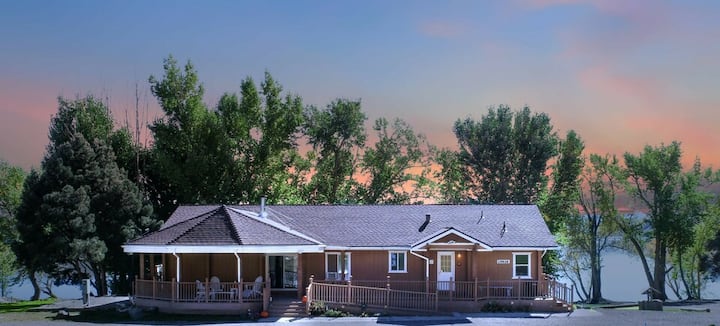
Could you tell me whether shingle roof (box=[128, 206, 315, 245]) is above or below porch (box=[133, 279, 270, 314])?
above

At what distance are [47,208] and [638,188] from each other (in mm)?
37169

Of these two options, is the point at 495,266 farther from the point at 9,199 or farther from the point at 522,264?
the point at 9,199

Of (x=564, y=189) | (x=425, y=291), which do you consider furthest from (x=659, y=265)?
(x=425, y=291)

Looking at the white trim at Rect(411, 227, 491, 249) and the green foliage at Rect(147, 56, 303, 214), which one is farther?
the green foliage at Rect(147, 56, 303, 214)

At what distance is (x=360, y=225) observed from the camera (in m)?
37.1

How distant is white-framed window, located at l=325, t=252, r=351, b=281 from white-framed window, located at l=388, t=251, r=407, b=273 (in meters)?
1.85

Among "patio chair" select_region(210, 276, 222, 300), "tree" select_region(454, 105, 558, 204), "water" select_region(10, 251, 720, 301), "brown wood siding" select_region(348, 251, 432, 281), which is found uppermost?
"tree" select_region(454, 105, 558, 204)

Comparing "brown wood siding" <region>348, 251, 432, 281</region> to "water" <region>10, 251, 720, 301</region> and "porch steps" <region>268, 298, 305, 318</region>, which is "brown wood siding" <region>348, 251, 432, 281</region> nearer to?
"porch steps" <region>268, 298, 305, 318</region>

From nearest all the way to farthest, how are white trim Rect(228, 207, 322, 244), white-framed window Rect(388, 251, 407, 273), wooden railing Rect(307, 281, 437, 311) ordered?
wooden railing Rect(307, 281, 437, 311)
white trim Rect(228, 207, 322, 244)
white-framed window Rect(388, 251, 407, 273)

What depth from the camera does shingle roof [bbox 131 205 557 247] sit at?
108ft

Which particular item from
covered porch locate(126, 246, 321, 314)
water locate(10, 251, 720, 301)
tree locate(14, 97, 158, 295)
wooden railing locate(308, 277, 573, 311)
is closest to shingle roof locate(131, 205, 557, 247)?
covered porch locate(126, 246, 321, 314)

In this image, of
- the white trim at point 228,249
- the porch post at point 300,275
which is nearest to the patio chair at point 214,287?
the white trim at point 228,249

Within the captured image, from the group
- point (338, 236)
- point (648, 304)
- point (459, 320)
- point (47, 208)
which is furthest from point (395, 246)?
point (47, 208)

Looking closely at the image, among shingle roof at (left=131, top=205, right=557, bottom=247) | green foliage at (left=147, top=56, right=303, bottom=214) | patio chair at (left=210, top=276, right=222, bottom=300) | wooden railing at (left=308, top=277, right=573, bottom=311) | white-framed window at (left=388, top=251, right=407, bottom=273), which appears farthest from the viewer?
green foliage at (left=147, top=56, right=303, bottom=214)
